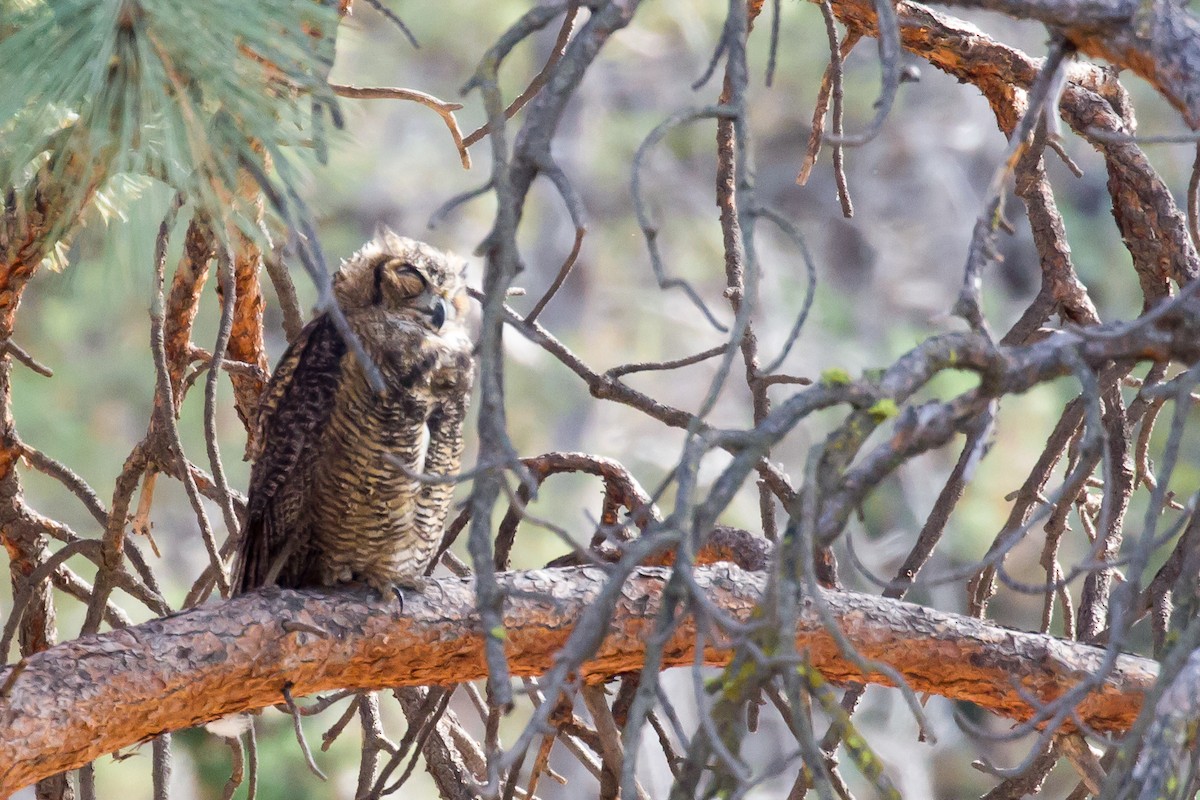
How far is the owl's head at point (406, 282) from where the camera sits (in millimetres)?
2885

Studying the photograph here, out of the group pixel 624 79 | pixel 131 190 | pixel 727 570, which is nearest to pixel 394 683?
pixel 727 570

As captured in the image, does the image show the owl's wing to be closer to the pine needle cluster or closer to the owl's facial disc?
the owl's facial disc

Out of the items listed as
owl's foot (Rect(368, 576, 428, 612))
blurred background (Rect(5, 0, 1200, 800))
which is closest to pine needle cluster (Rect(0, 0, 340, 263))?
owl's foot (Rect(368, 576, 428, 612))

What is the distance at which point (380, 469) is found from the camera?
274cm

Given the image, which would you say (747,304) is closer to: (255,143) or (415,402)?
(255,143)

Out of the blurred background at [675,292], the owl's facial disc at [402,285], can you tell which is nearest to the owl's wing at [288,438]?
the owl's facial disc at [402,285]

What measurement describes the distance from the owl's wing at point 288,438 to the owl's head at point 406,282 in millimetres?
217

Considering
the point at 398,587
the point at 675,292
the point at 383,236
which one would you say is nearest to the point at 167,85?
the point at 398,587

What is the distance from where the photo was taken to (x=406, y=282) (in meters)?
2.90

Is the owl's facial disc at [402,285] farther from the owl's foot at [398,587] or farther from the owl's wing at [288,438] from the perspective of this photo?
the owl's foot at [398,587]

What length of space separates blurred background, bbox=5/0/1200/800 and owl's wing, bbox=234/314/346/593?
382 cm

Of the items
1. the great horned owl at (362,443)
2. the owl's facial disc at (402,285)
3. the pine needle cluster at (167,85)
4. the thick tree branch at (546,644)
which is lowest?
the thick tree branch at (546,644)

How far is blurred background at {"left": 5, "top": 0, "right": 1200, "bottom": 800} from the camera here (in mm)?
8398

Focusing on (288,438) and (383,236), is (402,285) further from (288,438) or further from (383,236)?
(288,438)
